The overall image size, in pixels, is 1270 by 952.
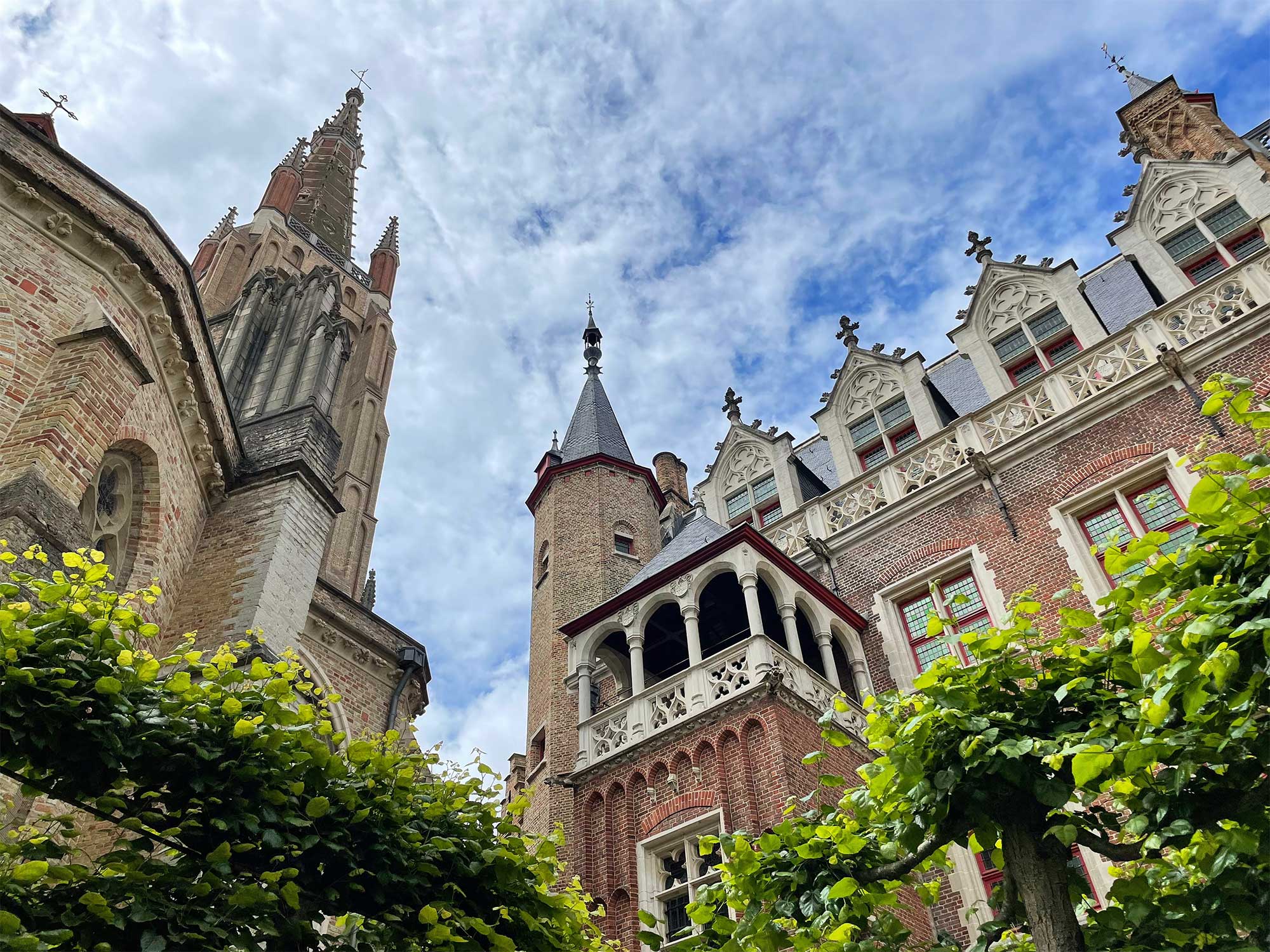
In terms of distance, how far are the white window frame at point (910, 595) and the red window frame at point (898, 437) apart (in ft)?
11.0

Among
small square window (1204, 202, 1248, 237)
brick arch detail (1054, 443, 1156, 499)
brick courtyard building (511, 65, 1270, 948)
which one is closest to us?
brick courtyard building (511, 65, 1270, 948)

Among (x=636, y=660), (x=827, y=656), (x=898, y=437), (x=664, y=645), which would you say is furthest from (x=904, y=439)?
(x=636, y=660)

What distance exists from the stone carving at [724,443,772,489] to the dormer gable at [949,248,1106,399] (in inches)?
177

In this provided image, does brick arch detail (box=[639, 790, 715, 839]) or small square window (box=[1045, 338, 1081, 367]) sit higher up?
small square window (box=[1045, 338, 1081, 367])

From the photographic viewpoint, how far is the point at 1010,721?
6.21m

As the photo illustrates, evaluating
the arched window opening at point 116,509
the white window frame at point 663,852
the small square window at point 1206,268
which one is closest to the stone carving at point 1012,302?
the small square window at point 1206,268

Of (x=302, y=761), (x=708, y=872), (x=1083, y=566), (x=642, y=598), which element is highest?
(x=642, y=598)

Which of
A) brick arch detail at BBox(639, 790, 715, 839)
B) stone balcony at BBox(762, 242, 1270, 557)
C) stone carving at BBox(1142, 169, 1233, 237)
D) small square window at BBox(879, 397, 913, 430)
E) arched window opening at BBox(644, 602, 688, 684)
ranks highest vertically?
stone carving at BBox(1142, 169, 1233, 237)

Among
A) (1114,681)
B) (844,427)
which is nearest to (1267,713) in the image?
(1114,681)

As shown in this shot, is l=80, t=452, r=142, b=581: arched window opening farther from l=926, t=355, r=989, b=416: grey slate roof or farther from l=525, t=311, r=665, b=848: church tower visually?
l=926, t=355, r=989, b=416: grey slate roof

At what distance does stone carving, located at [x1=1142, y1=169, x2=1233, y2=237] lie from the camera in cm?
1703

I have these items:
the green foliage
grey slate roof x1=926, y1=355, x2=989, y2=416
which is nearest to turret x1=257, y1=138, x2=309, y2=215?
grey slate roof x1=926, y1=355, x2=989, y2=416

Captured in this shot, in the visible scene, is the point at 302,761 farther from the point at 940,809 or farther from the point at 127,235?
the point at 127,235

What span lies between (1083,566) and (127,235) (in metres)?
12.8
